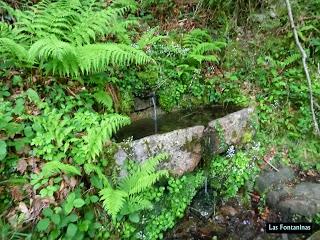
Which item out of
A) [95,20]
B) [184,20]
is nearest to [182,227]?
[95,20]

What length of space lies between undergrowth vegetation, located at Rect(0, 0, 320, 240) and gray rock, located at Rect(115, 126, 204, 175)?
0.12 metres

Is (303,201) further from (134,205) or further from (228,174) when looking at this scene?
(134,205)

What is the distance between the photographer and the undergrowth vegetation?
350cm

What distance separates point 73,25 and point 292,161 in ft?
12.3

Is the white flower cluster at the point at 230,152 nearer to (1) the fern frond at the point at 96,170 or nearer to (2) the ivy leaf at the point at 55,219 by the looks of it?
(1) the fern frond at the point at 96,170

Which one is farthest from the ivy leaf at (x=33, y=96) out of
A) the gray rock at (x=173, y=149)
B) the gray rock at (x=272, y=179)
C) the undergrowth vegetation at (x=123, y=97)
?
the gray rock at (x=272, y=179)

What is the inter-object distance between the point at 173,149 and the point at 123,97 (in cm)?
110

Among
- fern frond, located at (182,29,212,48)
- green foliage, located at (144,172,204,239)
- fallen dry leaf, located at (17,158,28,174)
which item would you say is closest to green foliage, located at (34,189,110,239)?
fallen dry leaf, located at (17,158,28,174)

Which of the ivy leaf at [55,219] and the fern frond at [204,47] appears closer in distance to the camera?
the ivy leaf at [55,219]

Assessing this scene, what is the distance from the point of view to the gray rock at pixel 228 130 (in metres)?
4.62

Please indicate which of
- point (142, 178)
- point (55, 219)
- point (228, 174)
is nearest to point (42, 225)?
point (55, 219)

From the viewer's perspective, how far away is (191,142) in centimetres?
441

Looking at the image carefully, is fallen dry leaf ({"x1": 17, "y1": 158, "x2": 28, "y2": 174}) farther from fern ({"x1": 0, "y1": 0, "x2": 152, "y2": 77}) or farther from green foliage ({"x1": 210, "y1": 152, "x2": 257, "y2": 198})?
green foliage ({"x1": 210, "y1": 152, "x2": 257, "y2": 198})

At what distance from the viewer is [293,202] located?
14.9 ft
